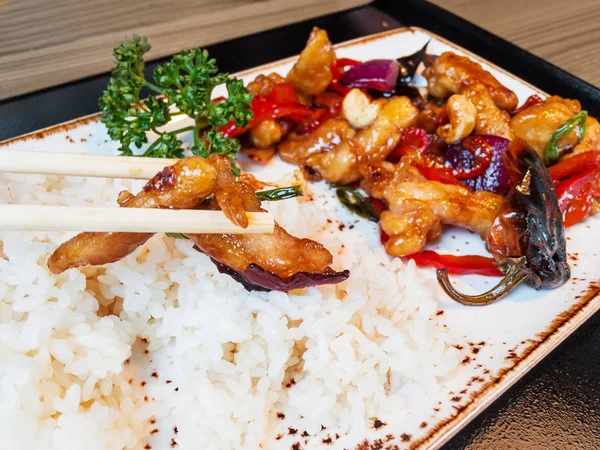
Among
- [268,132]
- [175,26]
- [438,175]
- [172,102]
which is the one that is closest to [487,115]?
[438,175]

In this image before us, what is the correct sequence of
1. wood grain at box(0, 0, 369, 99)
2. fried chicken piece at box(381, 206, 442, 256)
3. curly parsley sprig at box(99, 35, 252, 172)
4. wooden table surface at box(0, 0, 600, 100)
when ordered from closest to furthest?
fried chicken piece at box(381, 206, 442, 256) < curly parsley sprig at box(99, 35, 252, 172) < wood grain at box(0, 0, 369, 99) < wooden table surface at box(0, 0, 600, 100)

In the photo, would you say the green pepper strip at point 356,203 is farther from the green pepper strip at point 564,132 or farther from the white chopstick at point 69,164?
the white chopstick at point 69,164

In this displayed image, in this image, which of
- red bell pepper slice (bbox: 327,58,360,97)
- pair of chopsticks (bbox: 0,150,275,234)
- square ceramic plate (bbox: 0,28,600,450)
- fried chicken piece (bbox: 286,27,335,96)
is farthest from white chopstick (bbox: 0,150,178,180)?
red bell pepper slice (bbox: 327,58,360,97)

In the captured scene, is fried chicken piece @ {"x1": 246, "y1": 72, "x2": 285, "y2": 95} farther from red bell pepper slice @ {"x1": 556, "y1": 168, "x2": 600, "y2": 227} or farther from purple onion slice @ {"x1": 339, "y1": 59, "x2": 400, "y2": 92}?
red bell pepper slice @ {"x1": 556, "y1": 168, "x2": 600, "y2": 227}

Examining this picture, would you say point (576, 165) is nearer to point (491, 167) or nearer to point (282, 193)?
point (491, 167)

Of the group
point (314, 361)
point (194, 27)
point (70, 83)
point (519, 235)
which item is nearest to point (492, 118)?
point (519, 235)

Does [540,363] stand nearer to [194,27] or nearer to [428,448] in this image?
[428,448]

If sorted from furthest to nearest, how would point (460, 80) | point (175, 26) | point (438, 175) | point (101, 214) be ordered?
point (175, 26)
point (460, 80)
point (438, 175)
point (101, 214)
